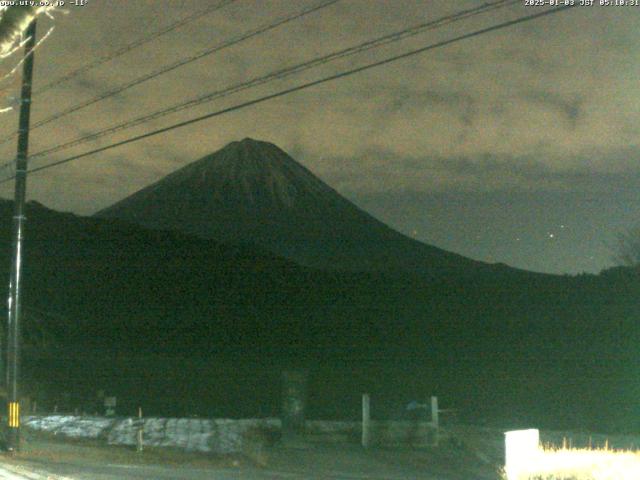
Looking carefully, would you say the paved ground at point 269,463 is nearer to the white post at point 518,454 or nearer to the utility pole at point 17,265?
the utility pole at point 17,265

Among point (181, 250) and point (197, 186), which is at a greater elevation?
point (197, 186)

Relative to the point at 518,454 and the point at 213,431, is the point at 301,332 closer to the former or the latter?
the point at 213,431

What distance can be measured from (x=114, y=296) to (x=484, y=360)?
27.3 m

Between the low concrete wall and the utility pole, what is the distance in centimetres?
410

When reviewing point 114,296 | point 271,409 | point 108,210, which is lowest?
point 271,409

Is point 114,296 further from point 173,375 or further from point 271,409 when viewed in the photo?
point 271,409

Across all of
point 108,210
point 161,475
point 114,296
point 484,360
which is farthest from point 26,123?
point 108,210

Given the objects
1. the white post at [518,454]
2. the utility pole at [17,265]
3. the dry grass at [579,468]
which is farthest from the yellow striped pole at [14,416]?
the white post at [518,454]

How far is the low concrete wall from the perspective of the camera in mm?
22719

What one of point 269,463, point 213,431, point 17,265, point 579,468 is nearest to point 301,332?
point 213,431

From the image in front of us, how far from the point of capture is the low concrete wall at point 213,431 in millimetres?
22719

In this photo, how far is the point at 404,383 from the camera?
45.2 metres

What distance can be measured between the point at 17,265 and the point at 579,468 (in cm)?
1222

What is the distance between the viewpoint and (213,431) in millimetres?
25828
